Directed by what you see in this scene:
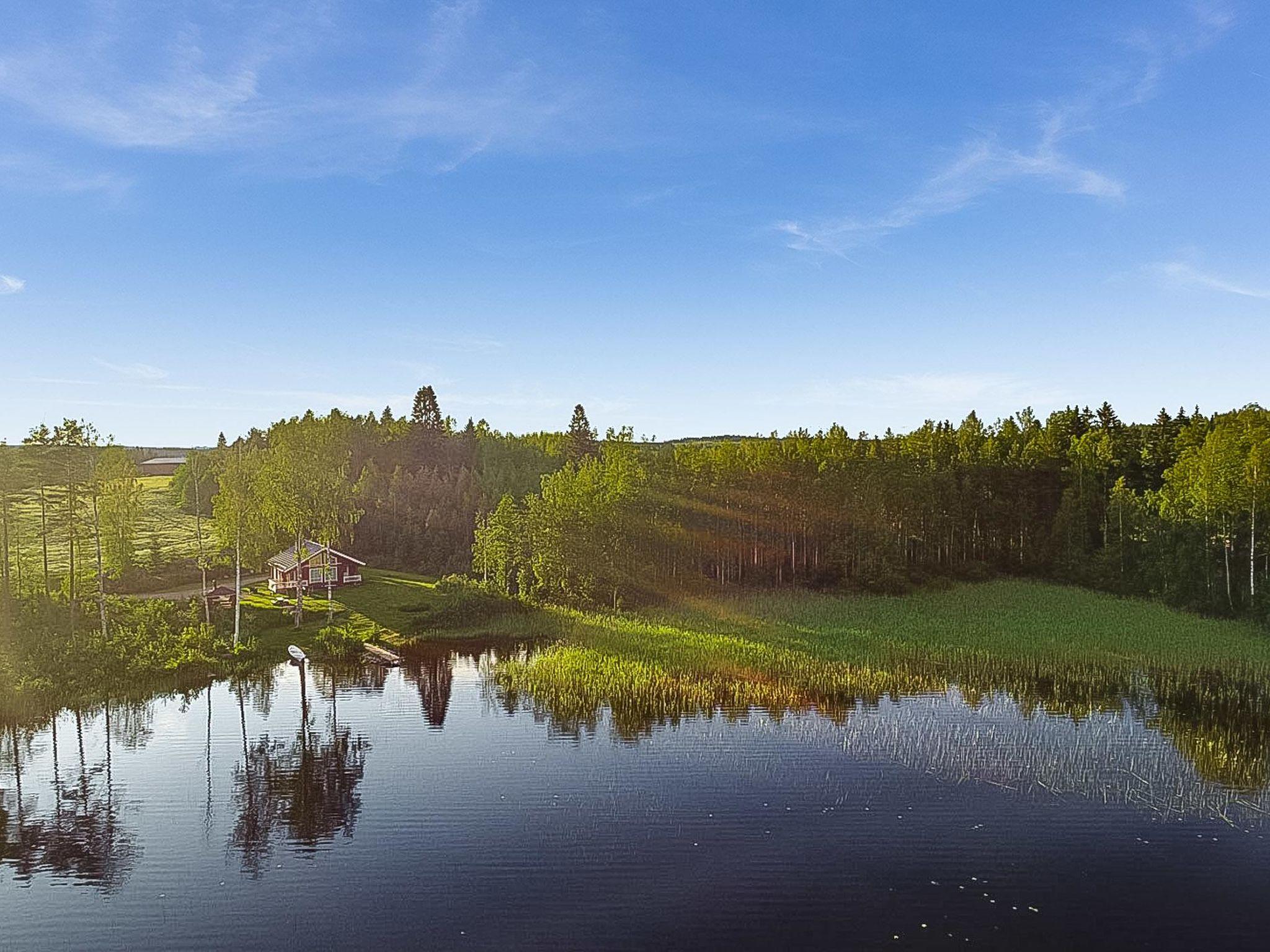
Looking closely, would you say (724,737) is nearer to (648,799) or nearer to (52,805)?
(648,799)

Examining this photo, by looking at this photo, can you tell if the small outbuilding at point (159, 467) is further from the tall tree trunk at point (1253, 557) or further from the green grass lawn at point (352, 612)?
the tall tree trunk at point (1253, 557)

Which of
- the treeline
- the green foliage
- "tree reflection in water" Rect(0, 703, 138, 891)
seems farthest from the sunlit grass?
the green foliage

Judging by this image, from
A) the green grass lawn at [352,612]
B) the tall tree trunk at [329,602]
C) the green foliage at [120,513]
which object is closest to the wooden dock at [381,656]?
the green grass lawn at [352,612]

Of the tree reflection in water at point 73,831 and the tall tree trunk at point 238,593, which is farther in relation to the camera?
the tall tree trunk at point 238,593

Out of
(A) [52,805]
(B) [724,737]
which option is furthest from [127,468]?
(B) [724,737]

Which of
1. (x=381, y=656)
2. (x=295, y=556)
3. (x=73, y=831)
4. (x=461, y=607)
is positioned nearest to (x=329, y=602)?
(x=461, y=607)

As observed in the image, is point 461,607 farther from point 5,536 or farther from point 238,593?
point 5,536
